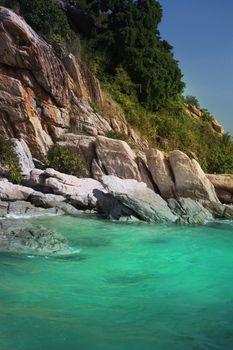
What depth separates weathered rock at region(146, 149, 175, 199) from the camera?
21.2 meters

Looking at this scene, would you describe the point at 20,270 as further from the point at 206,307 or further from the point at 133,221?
the point at 133,221

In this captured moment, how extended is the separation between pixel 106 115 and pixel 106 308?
74.8ft

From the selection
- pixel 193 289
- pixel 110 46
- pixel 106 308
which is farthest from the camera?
pixel 110 46

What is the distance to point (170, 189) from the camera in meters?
21.1

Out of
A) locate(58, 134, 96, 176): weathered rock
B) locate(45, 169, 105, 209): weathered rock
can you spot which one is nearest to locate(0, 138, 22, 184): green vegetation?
locate(45, 169, 105, 209): weathered rock

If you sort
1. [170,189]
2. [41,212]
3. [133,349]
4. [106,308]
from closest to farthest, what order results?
[133,349] < [106,308] < [41,212] < [170,189]

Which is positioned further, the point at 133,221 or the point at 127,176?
the point at 127,176

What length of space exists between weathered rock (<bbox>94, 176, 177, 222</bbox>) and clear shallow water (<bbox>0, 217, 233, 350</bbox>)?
4709 mm

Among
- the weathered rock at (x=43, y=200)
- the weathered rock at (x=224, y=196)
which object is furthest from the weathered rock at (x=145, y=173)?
the weathered rock at (x=43, y=200)

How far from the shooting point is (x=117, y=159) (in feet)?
74.3

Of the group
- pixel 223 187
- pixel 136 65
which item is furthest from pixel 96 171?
pixel 136 65

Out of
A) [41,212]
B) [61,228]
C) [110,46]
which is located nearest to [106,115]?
[110,46]

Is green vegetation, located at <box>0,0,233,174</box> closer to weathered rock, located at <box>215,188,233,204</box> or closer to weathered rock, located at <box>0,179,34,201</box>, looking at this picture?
weathered rock, located at <box>215,188,233,204</box>

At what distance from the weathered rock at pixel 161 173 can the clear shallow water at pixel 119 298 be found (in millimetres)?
8280
